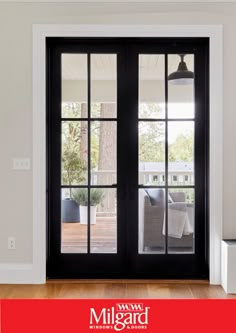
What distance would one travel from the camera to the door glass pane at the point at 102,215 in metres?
4.08

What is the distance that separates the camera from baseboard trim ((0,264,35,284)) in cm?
392

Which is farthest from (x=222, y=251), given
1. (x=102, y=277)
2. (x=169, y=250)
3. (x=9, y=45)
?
(x=9, y=45)

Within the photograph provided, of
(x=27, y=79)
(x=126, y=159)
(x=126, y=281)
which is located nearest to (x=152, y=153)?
(x=126, y=159)

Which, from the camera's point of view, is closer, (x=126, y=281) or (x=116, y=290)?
(x=116, y=290)

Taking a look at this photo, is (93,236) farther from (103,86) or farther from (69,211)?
(103,86)

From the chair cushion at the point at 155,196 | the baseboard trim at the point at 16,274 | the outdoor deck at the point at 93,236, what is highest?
the chair cushion at the point at 155,196

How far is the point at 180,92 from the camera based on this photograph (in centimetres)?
404

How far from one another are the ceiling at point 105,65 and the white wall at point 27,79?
1.04ft
